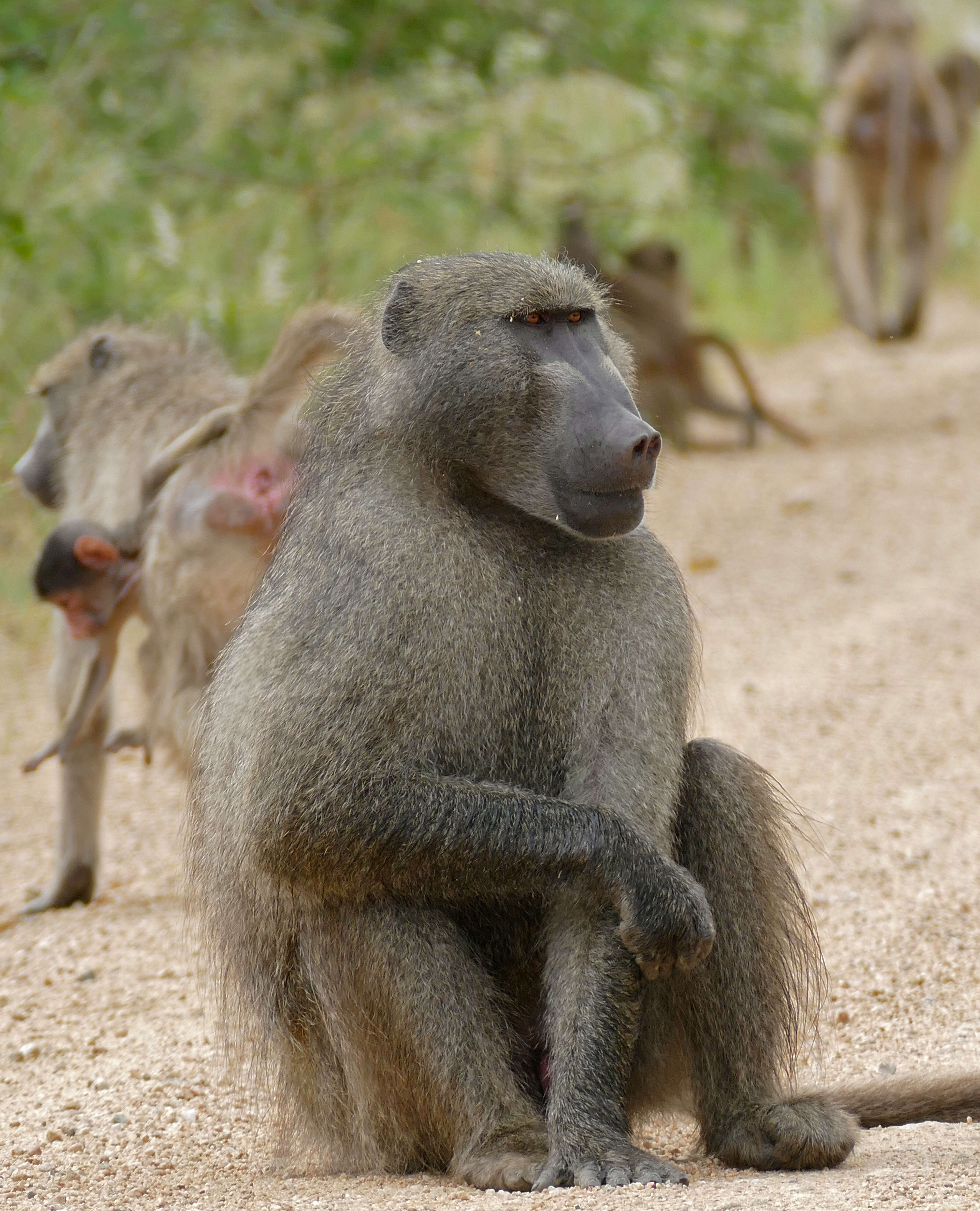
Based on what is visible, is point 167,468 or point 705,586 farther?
point 705,586

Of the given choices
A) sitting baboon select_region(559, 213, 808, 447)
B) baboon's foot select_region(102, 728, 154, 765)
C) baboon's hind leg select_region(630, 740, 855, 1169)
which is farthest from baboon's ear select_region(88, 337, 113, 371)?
sitting baboon select_region(559, 213, 808, 447)

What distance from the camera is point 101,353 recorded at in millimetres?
4477

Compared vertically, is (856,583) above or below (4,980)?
below

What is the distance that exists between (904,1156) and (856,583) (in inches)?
157

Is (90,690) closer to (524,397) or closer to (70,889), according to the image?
(70,889)

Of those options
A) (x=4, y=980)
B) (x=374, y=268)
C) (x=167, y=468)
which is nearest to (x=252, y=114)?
(x=374, y=268)

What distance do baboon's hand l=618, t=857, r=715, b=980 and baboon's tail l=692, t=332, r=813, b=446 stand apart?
6142mm

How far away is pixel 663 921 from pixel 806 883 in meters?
1.57

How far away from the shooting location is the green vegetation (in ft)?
19.6

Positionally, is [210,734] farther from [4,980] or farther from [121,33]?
[121,33]

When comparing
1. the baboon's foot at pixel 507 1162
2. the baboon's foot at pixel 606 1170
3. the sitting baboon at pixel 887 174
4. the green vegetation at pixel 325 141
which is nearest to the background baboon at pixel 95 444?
the green vegetation at pixel 325 141

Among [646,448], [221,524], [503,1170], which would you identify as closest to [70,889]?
[221,524]

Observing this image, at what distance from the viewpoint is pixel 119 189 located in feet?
20.6

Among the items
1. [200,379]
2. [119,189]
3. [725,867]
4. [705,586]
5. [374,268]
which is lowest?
[705,586]
